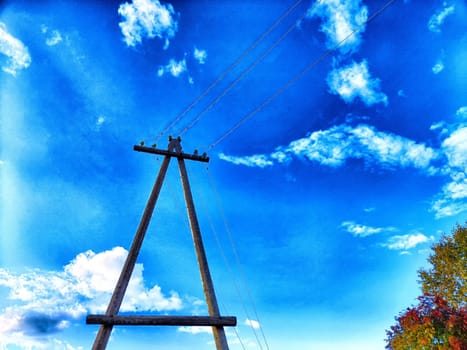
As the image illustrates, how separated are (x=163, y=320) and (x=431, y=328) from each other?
2032 centimetres

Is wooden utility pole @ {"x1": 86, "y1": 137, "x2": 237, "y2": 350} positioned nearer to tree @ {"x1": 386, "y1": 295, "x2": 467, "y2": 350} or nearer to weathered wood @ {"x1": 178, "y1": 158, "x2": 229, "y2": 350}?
weathered wood @ {"x1": 178, "y1": 158, "x2": 229, "y2": 350}

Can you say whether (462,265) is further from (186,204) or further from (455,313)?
(186,204)

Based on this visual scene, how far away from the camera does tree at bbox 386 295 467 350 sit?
1892 centimetres

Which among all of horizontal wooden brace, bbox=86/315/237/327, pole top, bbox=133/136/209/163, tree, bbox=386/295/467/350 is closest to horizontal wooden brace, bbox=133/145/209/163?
pole top, bbox=133/136/209/163

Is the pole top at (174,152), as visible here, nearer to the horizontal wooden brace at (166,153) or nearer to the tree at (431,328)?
the horizontal wooden brace at (166,153)

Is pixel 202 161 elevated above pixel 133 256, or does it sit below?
above

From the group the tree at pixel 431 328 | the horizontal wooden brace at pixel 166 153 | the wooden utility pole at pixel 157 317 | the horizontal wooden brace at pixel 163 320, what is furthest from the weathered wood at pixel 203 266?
the tree at pixel 431 328

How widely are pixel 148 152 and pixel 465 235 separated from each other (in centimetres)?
2285

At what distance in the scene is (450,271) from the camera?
853 inches

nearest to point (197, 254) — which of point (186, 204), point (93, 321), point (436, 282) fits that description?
point (186, 204)

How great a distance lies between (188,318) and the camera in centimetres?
793

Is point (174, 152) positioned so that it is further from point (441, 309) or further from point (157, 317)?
point (441, 309)

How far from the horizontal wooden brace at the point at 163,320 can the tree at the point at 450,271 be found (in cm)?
2016

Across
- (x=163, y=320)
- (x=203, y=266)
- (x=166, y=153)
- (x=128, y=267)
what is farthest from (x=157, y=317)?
(x=166, y=153)
